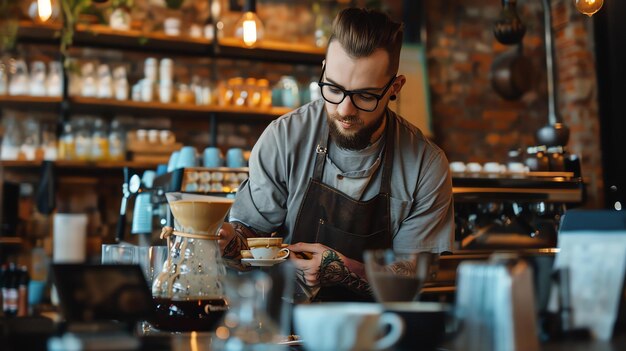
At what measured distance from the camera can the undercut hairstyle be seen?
2246 mm

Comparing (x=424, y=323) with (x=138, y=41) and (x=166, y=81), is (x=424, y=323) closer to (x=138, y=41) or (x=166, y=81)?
(x=166, y=81)

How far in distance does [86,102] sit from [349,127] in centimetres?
297

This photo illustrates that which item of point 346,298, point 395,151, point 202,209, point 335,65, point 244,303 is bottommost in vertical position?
point 346,298

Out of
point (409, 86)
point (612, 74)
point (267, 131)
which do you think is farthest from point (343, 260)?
point (612, 74)

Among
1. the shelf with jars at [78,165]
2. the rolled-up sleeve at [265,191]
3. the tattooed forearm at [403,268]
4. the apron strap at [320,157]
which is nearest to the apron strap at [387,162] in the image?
the apron strap at [320,157]

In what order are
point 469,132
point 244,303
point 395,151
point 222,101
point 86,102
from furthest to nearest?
point 469,132
point 222,101
point 86,102
point 395,151
point 244,303

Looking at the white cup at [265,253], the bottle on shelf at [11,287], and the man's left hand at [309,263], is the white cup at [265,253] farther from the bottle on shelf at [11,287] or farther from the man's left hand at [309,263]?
the bottle on shelf at [11,287]

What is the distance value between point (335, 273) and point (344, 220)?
438 millimetres

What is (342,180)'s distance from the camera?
2512mm

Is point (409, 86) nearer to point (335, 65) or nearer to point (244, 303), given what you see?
point (335, 65)

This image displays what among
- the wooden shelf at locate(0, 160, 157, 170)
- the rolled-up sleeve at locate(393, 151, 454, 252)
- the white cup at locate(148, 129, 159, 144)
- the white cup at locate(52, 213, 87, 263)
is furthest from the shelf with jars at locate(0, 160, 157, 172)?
the rolled-up sleeve at locate(393, 151, 454, 252)

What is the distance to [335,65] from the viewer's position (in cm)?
225

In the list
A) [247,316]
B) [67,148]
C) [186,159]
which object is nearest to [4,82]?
[67,148]

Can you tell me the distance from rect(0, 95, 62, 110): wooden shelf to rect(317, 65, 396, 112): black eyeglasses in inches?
120
